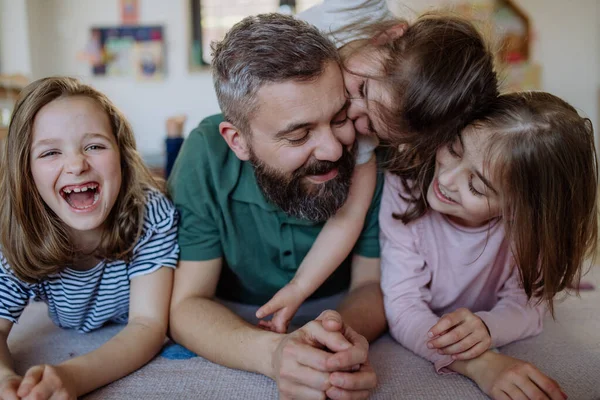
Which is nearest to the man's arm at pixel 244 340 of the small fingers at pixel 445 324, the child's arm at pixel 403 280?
the small fingers at pixel 445 324

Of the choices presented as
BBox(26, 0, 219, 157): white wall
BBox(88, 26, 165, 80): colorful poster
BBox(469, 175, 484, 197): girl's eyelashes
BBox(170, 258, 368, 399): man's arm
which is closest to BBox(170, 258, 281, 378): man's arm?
BBox(170, 258, 368, 399): man's arm

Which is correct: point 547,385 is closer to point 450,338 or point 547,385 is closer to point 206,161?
point 450,338

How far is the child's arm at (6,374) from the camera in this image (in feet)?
2.55

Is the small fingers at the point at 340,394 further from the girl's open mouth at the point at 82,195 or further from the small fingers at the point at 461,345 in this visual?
the girl's open mouth at the point at 82,195

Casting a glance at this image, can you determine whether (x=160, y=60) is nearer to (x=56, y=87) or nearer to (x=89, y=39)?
(x=89, y=39)

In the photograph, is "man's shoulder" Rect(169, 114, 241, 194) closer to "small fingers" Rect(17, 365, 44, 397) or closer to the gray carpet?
the gray carpet

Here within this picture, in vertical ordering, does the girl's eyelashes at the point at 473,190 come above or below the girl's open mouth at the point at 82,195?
above

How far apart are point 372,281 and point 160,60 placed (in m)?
3.68

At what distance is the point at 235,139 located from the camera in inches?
44.3

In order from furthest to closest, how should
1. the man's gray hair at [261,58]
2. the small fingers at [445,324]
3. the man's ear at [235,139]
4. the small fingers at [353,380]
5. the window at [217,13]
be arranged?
the window at [217,13], the man's ear at [235,139], the man's gray hair at [261,58], the small fingers at [445,324], the small fingers at [353,380]

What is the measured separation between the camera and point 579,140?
0.91 metres

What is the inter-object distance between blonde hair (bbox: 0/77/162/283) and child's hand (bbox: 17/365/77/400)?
24cm

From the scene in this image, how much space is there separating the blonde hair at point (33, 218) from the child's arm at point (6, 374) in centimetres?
11

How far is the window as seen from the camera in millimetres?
4258
